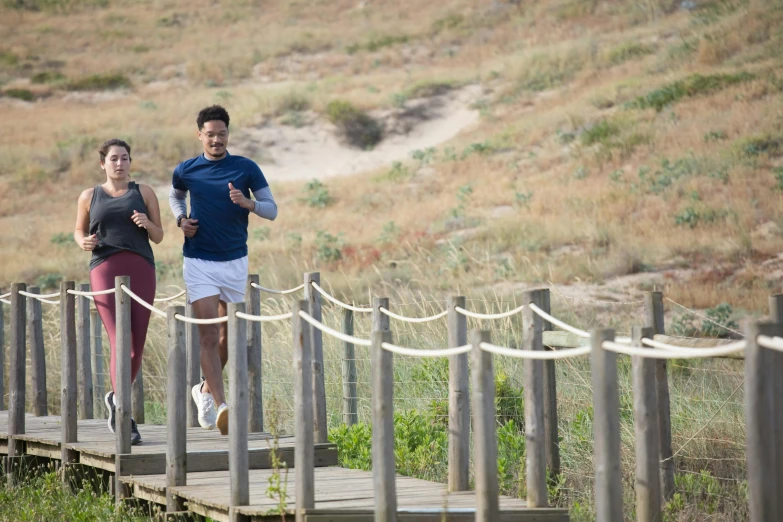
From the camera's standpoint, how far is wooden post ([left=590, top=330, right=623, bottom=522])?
427 cm

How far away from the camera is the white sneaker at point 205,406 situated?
750 centimetres

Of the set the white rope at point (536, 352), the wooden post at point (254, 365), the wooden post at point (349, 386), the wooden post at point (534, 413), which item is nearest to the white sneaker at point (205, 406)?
the wooden post at point (254, 365)

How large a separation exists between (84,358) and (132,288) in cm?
230

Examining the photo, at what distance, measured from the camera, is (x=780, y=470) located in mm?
3842

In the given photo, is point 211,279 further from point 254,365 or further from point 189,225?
point 254,365

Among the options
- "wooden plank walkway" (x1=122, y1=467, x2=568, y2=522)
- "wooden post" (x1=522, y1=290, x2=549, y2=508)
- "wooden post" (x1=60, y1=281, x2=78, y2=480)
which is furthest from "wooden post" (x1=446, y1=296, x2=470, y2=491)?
"wooden post" (x1=60, y1=281, x2=78, y2=480)

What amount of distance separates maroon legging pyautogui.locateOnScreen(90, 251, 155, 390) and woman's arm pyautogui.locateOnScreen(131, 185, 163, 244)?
0.21 meters

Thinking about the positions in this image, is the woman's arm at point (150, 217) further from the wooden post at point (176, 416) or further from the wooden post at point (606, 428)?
the wooden post at point (606, 428)

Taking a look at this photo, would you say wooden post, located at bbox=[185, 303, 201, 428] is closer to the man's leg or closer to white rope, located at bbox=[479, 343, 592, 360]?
the man's leg

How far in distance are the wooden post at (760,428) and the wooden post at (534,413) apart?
1881 mm

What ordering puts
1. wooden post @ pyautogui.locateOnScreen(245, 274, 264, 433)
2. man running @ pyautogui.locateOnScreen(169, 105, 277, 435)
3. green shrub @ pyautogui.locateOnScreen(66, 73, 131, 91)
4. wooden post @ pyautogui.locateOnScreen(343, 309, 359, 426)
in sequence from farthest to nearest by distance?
green shrub @ pyautogui.locateOnScreen(66, 73, 131, 91)
wooden post @ pyautogui.locateOnScreen(343, 309, 359, 426)
wooden post @ pyautogui.locateOnScreen(245, 274, 264, 433)
man running @ pyautogui.locateOnScreen(169, 105, 277, 435)

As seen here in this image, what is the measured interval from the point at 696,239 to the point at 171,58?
31.5 m

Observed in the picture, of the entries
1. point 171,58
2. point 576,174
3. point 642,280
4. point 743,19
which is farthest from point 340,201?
point 171,58

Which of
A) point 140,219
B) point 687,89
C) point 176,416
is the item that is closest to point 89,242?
point 140,219
